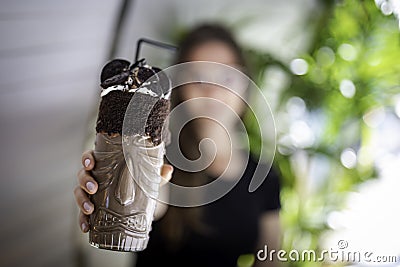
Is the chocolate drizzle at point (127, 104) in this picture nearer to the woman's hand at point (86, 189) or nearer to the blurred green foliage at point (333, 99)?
the woman's hand at point (86, 189)

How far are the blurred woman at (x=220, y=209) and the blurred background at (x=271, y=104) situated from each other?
0.18 ft

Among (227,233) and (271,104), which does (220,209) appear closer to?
(227,233)

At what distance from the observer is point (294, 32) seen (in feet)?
5.00

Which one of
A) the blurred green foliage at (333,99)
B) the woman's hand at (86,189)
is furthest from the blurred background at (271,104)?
the woman's hand at (86,189)

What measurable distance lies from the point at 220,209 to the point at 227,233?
64 mm

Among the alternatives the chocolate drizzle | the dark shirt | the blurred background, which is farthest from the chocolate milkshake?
the dark shirt

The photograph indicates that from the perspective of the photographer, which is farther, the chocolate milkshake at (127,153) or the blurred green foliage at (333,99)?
the blurred green foliage at (333,99)

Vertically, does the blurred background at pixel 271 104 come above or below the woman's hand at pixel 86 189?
above

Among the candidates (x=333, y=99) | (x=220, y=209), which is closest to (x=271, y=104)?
(x=333, y=99)

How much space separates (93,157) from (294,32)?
0.93 m

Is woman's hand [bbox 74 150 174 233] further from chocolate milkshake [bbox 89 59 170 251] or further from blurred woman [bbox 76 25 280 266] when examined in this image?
blurred woman [bbox 76 25 280 266]

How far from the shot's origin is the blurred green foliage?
55.0 inches

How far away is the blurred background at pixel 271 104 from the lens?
130 centimetres

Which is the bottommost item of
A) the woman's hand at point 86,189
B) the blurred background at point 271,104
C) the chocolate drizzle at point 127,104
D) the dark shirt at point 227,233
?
the woman's hand at point 86,189
